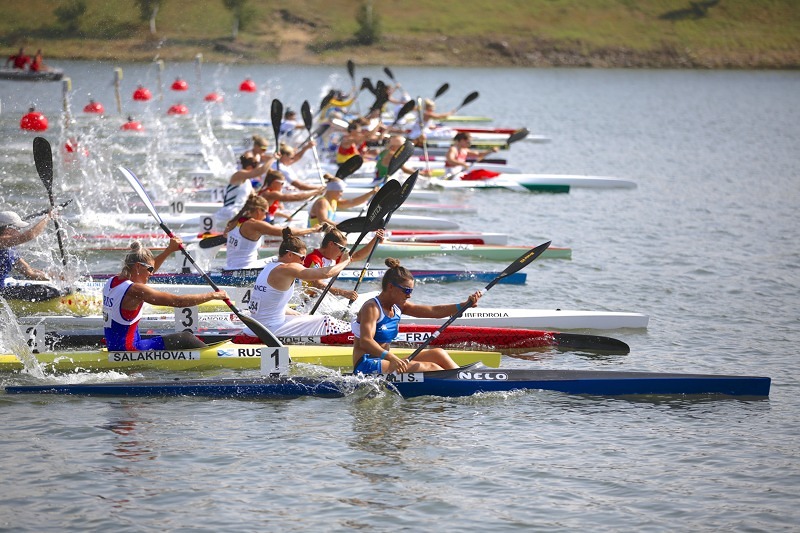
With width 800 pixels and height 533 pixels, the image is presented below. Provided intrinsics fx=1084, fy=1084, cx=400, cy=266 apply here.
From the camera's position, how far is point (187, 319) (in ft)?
40.0

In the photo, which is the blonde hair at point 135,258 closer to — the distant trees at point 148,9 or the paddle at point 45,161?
the paddle at point 45,161

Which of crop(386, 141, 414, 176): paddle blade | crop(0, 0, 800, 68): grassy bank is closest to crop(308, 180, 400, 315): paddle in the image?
crop(386, 141, 414, 176): paddle blade

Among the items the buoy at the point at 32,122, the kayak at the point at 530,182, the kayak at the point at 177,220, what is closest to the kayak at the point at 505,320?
the kayak at the point at 177,220

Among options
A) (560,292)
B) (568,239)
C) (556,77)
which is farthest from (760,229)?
(556,77)

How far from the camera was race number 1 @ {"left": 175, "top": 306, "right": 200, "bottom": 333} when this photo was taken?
39.9 ft

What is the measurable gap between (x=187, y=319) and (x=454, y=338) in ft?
10.2

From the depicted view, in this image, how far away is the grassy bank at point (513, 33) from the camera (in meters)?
72.6

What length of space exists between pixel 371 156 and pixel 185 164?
5301 mm

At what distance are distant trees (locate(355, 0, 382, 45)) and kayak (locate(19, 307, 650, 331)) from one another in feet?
218

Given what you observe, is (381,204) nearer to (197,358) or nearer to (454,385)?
(454,385)

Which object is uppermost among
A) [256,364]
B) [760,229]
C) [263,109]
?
[263,109]

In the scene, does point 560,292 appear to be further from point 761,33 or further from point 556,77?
point 761,33

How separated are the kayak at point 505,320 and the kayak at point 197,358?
119 cm

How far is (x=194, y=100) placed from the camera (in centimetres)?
4666
